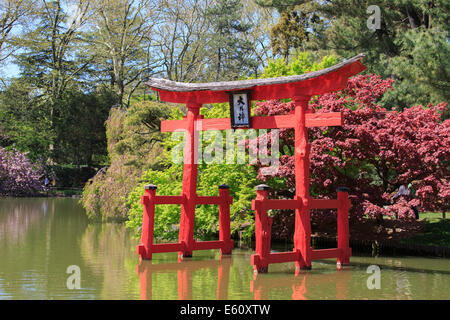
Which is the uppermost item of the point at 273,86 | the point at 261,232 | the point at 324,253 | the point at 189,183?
the point at 273,86

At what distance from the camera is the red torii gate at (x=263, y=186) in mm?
9281

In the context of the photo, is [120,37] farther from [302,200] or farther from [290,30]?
[302,200]

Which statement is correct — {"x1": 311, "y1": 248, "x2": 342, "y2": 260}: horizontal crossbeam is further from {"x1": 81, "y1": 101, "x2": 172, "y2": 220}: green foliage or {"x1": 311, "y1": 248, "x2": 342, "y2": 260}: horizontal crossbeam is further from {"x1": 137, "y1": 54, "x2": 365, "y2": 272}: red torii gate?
{"x1": 81, "y1": 101, "x2": 172, "y2": 220}: green foliage

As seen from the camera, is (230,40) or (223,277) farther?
(230,40)

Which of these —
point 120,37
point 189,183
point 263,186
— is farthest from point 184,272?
point 120,37

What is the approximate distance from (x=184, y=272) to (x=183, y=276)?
1.36 ft

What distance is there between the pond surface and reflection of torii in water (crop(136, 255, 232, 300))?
0.05ft

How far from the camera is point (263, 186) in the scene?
910cm

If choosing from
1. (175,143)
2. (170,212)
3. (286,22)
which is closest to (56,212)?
(175,143)

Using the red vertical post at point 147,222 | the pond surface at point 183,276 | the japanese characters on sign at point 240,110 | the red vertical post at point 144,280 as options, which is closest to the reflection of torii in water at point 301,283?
the pond surface at point 183,276

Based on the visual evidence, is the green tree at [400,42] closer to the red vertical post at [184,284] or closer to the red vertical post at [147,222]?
the red vertical post at [147,222]

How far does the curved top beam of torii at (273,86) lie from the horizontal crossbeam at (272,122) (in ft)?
1.69
